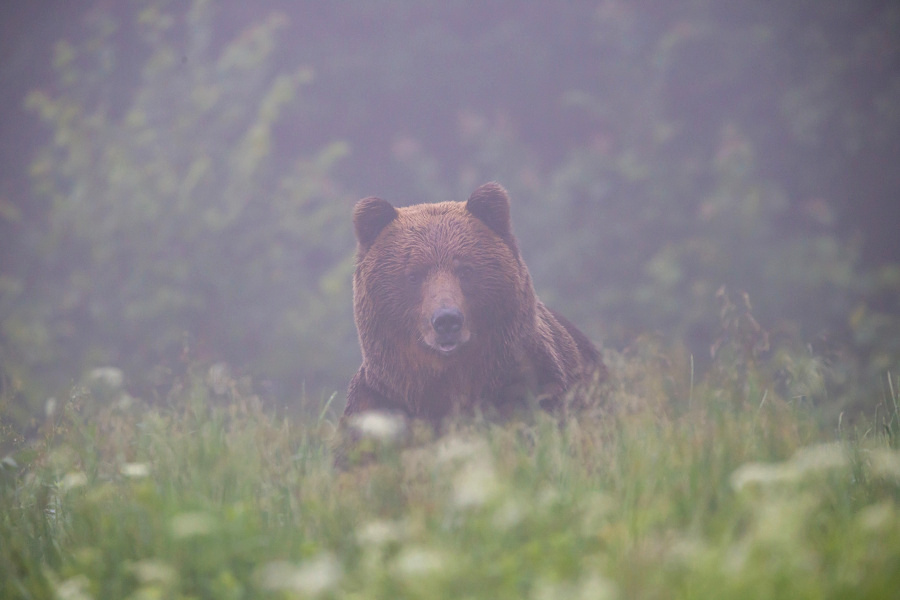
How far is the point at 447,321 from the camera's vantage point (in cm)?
374

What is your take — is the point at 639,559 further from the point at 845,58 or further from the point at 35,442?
the point at 845,58

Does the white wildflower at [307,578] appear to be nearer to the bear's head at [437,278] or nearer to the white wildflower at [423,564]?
the white wildflower at [423,564]

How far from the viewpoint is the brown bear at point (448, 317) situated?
3.88 m

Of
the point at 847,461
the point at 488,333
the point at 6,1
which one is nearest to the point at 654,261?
the point at 488,333

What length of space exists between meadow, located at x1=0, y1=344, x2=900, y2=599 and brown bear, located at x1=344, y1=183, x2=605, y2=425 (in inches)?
14.2

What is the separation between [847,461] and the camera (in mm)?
2891

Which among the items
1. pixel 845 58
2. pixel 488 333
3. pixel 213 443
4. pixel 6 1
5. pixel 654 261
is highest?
pixel 6 1

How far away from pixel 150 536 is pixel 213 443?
2.00 feet

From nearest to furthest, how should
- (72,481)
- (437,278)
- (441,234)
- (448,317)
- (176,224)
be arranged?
(72,481)
(448,317)
(437,278)
(441,234)
(176,224)

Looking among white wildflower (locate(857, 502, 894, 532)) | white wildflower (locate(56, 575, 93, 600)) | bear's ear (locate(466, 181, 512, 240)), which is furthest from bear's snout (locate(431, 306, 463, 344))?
white wildflower (locate(857, 502, 894, 532))

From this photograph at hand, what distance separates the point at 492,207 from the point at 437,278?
55 centimetres

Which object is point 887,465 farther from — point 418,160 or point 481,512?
point 418,160

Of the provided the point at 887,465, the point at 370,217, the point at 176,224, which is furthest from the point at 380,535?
the point at 176,224

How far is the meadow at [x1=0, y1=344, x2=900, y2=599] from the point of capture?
1.94m
